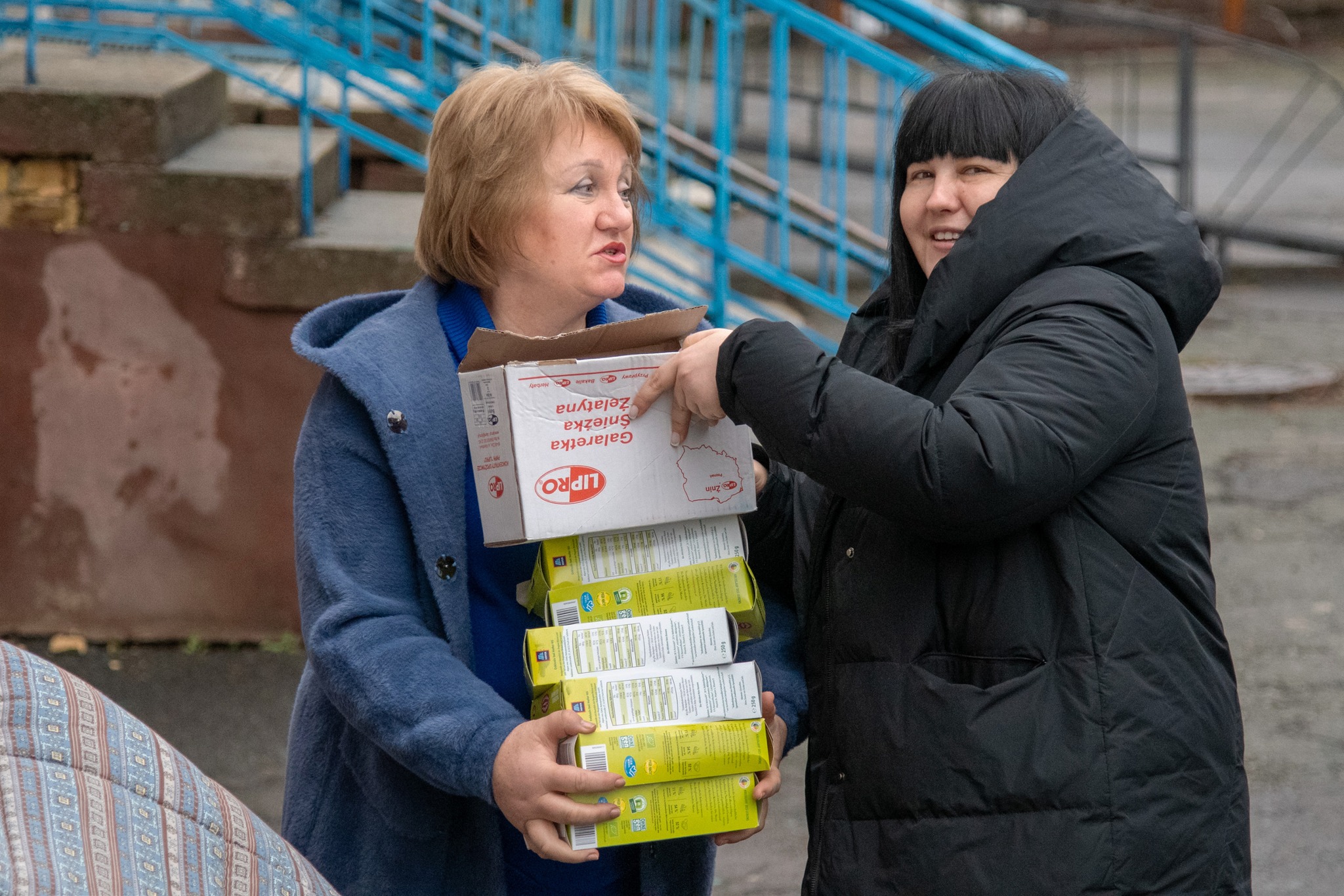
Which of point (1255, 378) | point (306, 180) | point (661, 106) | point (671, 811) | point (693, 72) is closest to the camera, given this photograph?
point (671, 811)

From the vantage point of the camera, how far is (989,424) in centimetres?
159

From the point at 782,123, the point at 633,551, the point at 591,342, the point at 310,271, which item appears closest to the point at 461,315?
the point at 591,342

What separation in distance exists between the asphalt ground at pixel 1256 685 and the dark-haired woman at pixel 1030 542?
1.79 metres

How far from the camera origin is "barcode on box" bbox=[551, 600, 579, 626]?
1.89 meters

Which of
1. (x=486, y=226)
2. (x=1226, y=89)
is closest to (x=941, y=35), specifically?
(x=486, y=226)

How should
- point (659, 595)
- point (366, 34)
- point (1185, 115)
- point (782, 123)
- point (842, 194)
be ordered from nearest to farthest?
point (659, 595), point (366, 34), point (782, 123), point (842, 194), point (1185, 115)

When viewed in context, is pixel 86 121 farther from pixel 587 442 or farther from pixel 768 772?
pixel 768 772

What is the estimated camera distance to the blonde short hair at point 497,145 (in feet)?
6.72

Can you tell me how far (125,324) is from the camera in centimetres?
421

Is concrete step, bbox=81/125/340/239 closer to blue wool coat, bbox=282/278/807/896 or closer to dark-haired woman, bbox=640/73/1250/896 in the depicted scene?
blue wool coat, bbox=282/278/807/896

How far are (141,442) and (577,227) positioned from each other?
266cm

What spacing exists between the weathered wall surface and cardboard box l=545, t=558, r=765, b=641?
2.49 m

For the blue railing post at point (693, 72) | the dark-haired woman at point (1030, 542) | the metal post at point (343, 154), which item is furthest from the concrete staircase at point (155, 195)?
the blue railing post at point (693, 72)

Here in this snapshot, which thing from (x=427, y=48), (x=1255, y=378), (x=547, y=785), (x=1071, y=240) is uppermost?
(x=1071, y=240)
